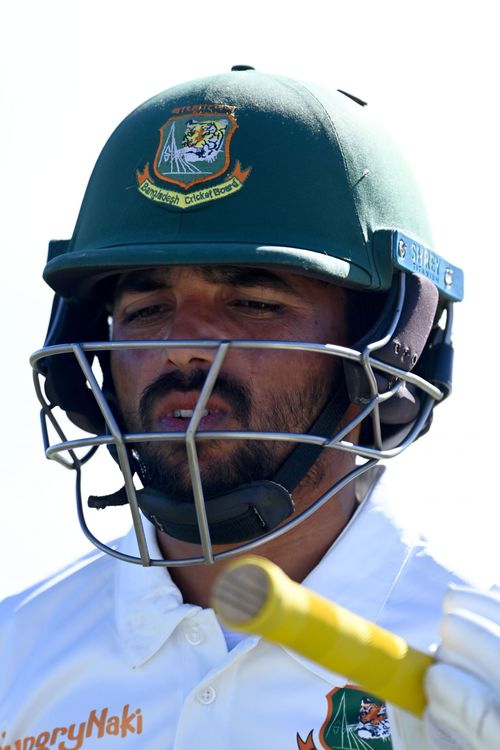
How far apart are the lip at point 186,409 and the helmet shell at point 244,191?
276 millimetres

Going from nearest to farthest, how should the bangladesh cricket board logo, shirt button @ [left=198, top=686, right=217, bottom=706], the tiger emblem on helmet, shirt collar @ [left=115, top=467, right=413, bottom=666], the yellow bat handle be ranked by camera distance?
the yellow bat handle
the bangladesh cricket board logo
shirt button @ [left=198, top=686, right=217, bottom=706]
shirt collar @ [left=115, top=467, right=413, bottom=666]
the tiger emblem on helmet

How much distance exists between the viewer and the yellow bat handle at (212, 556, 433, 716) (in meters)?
1.40

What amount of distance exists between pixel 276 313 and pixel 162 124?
1.73 feet

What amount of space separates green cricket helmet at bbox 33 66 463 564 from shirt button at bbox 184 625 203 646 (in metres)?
0.17

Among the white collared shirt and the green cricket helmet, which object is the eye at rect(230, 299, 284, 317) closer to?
the green cricket helmet

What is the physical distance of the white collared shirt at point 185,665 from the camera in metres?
2.54

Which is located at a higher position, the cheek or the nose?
the nose

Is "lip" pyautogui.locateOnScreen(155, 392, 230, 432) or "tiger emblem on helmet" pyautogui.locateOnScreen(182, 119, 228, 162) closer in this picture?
"lip" pyautogui.locateOnScreen(155, 392, 230, 432)

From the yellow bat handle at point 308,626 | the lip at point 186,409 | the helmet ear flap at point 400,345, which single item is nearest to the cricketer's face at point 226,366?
the lip at point 186,409

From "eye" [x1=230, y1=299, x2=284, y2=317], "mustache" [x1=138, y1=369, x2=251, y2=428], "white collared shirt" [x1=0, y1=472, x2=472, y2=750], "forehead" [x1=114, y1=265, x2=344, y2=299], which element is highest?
"forehead" [x1=114, y1=265, x2=344, y2=299]

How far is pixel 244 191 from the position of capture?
292 cm

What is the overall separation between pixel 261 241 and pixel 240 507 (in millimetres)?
545

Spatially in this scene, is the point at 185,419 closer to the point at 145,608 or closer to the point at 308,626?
the point at 145,608

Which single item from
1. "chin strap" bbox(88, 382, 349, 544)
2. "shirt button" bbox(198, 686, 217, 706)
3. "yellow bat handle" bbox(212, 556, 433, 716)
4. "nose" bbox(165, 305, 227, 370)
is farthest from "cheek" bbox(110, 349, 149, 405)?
"yellow bat handle" bbox(212, 556, 433, 716)
